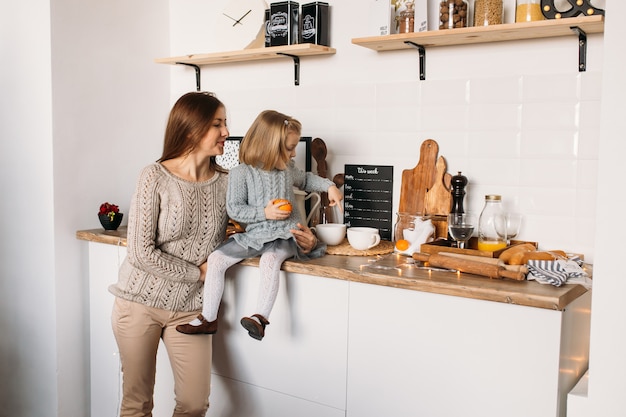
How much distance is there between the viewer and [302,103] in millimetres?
2768

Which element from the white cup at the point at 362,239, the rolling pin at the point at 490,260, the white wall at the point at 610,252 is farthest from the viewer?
the white cup at the point at 362,239

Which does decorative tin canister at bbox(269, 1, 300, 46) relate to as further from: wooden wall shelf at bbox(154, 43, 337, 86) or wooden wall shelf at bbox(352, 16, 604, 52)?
wooden wall shelf at bbox(352, 16, 604, 52)

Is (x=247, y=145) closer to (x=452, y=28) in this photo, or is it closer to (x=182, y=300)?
(x=182, y=300)

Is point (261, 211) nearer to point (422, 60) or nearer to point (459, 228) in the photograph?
point (459, 228)

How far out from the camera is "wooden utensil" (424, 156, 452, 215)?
241cm

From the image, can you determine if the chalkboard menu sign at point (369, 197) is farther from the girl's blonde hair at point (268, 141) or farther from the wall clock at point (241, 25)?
the wall clock at point (241, 25)

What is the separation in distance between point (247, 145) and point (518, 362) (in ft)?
3.55

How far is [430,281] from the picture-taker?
6.18ft

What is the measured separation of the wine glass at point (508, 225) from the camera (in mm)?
2222

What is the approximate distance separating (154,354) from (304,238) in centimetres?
61

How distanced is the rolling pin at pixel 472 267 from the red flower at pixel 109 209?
1.32 meters

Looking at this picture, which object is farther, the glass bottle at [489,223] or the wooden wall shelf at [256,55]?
the wooden wall shelf at [256,55]

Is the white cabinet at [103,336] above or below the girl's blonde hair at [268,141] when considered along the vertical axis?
below

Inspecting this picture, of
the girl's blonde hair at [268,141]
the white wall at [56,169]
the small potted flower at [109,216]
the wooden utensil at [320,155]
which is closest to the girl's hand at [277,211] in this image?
the girl's blonde hair at [268,141]
